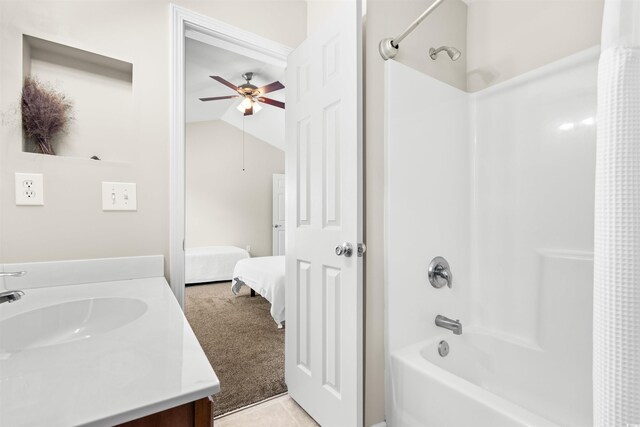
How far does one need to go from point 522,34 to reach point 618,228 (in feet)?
4.97

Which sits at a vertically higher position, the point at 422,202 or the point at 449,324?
the point at 422,202

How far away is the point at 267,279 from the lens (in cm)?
299

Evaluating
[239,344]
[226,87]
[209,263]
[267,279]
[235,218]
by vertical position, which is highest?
[226,87]

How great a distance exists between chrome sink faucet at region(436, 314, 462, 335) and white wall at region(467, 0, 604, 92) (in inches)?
52.2

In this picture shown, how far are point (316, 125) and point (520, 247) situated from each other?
123 cm

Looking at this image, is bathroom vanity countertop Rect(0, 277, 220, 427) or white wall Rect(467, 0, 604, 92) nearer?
bathroom vanity countertop Rect(0, 277, 220, 427)

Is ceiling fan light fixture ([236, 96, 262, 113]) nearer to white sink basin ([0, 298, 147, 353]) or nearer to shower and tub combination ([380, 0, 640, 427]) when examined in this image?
shower and tub combination ([380, 0, 640, 427])

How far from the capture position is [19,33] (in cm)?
112

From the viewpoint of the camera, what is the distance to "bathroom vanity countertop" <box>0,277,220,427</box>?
40 cm

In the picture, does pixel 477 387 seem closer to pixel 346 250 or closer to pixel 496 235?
pixel 346 250

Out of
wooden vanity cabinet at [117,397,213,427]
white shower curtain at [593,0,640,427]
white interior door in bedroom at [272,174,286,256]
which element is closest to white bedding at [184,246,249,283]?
white interior door in bedroom at [272,174,286,256]

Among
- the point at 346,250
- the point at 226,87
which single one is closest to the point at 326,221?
the point at 346,250

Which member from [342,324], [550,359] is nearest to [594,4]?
[550,359]

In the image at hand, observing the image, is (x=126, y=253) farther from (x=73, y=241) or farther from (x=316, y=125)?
(x=316, y=125)
